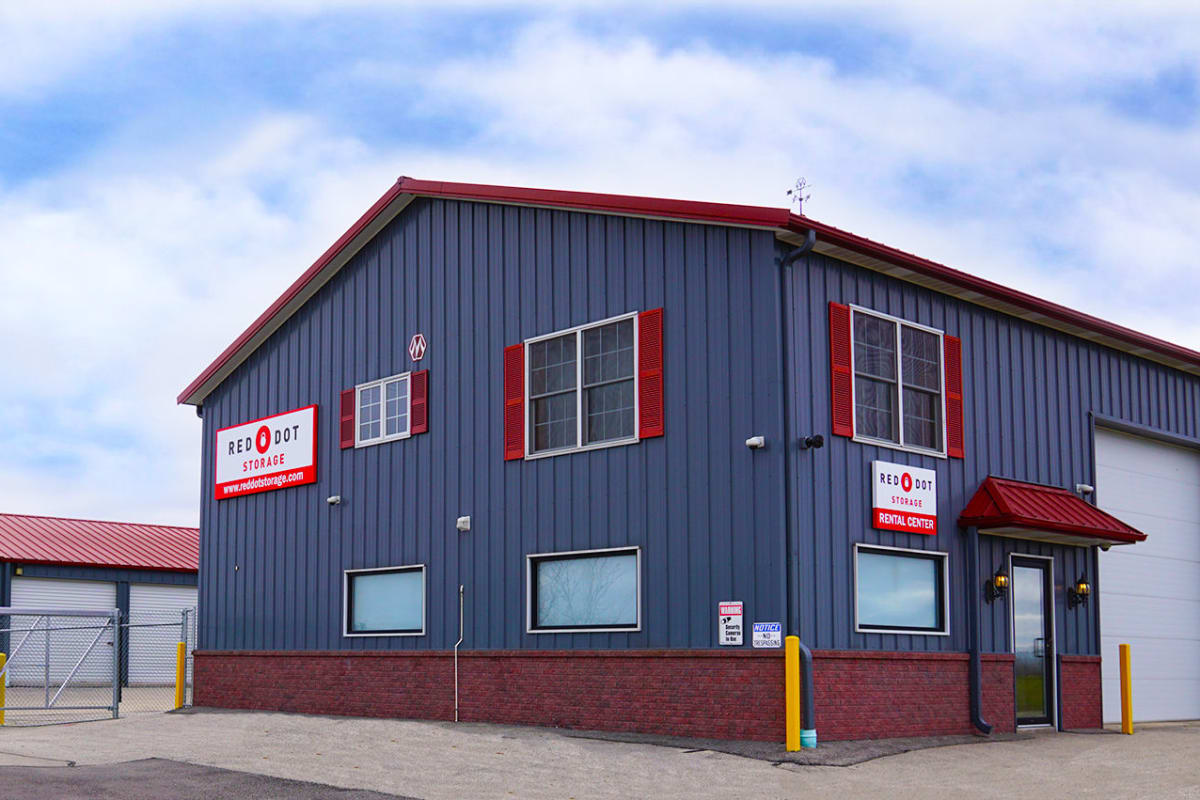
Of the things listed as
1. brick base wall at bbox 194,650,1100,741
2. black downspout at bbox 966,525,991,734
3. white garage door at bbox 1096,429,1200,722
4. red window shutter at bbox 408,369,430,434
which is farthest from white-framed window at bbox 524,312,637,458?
white garage door at bbox 1096,429,1200,722

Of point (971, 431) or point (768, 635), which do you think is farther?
point (971, 431)

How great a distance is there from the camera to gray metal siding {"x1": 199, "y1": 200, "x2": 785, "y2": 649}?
51.2 ft

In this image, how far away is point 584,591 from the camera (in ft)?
56.1

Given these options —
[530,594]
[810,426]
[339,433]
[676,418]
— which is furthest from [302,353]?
[810,426]

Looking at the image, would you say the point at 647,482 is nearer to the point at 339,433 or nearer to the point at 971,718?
the point at 971,718

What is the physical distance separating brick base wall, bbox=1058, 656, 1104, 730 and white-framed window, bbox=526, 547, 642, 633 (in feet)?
20.6

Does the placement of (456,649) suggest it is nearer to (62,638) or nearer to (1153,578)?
→ (1153,578)

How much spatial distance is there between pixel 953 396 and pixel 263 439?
1158cm

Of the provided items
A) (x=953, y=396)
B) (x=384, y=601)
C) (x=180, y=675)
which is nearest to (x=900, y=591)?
(x=953, y=396)

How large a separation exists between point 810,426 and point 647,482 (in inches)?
85.2

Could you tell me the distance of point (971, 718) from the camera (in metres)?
16.8

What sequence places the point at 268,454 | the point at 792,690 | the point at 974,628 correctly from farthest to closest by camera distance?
the point at 268,454, the point at 974,628, the point at 792,690

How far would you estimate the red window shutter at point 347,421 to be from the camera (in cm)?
2106

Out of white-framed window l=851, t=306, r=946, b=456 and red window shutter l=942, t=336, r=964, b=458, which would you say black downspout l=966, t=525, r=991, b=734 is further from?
white-framed window l=851, t=306, r=946, b=456
